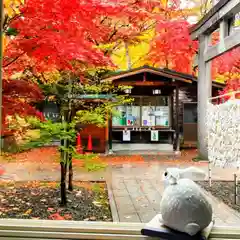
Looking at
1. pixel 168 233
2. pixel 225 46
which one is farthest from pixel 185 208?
pixel 225 46

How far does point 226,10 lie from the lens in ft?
12.1

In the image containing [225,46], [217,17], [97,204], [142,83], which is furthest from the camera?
[142,83]

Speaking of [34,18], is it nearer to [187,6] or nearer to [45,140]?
[45,140]

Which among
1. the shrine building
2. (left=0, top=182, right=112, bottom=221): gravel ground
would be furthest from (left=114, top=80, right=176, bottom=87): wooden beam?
(left=0, top=182, right=112, bottom=221): gravel ground

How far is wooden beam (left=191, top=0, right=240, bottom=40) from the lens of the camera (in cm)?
349

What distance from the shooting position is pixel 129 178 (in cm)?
454

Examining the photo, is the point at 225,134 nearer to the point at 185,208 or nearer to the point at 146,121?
the point at 185,208

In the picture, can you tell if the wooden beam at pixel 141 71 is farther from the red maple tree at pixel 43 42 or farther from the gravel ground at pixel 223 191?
the gravel ground at pixel 223 191

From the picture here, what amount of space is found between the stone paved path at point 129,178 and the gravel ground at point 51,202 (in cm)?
18

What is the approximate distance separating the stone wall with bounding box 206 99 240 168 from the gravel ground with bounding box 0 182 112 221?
51.8 inches

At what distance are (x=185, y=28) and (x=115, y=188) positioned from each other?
3.54 m

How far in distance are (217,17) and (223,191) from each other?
2.18 metres

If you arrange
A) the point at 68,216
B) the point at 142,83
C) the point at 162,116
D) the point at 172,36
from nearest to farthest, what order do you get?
the point at 68,216, the point at 172,36, the point at 142,83, the point at 162,116

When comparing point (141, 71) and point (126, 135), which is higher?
point (141, 71)
